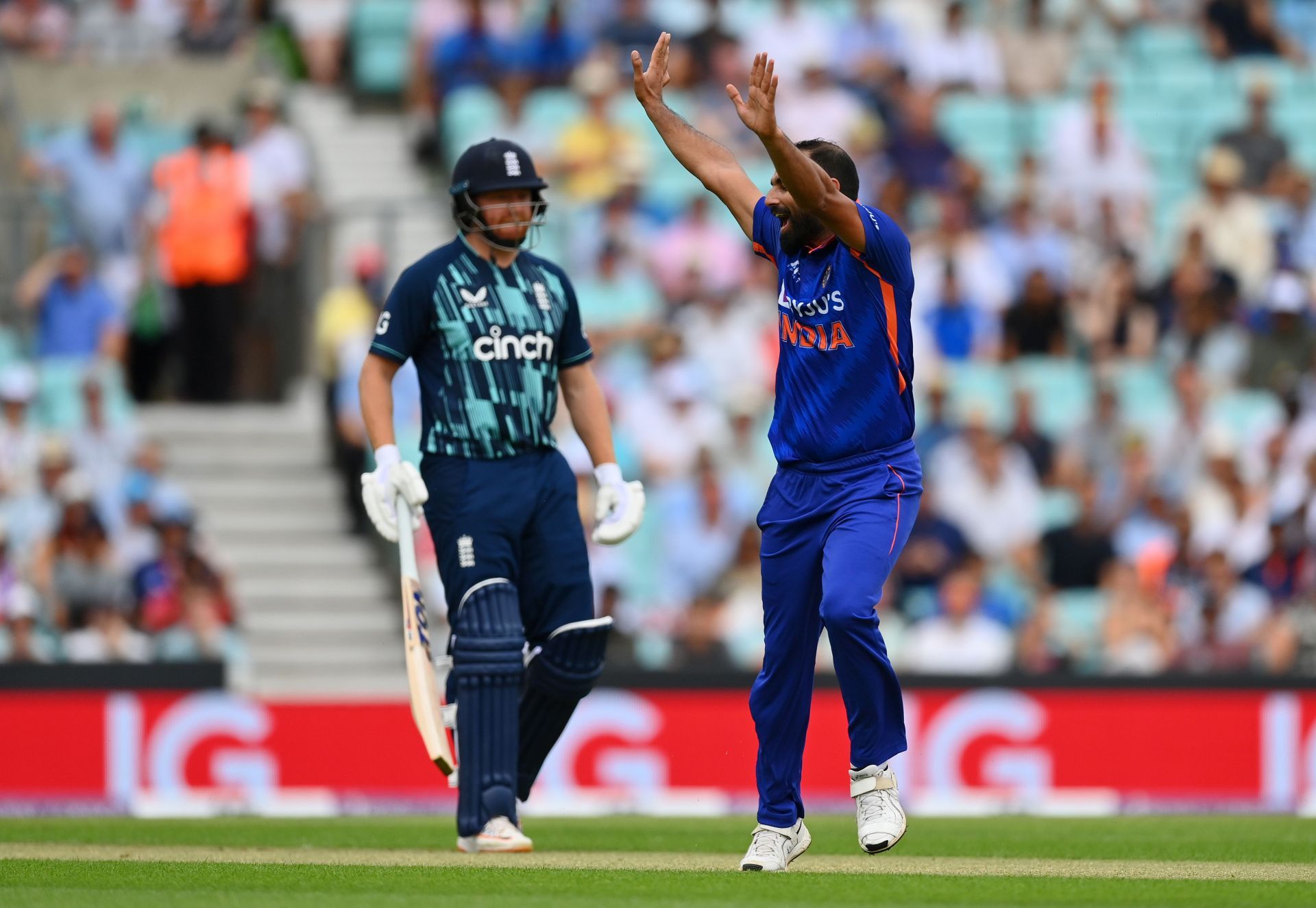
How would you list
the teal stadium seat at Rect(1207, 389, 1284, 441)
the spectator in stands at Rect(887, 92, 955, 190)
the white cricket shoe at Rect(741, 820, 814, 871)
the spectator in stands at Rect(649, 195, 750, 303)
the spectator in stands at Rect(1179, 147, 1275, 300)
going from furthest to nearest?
the spectator in stands at Rect(887, 92, 955, 190) < the spectator in stands at Rect(1179, 147, 1275, 300) < the spectator in stands at Rect(649, 195, 750, 303) < the teal stadium seat at Rect(1207, 389, 1284, 441) < the white cricket shoe at Rect(741, 820, 814, 871)

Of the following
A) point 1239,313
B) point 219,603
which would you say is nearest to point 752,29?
point 1239,313

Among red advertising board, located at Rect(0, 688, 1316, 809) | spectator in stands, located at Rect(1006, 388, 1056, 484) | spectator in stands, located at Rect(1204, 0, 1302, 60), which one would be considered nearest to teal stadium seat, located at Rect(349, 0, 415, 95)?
spectator in stands, located at Rect(1006, 388, 1056, 484)

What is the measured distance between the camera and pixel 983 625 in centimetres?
1319

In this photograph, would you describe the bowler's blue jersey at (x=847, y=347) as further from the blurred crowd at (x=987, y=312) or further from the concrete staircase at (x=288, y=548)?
the concrete staircase at (x=288, y=548)

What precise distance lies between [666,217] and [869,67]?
247 cm

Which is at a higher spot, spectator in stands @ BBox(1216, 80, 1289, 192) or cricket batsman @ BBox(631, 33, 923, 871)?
spectator in stands @ BBox(1216, 80, 1289, 192)

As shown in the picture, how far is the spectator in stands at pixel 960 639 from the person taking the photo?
42.9ft

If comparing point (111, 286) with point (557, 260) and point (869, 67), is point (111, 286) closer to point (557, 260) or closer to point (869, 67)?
point (557, 260)

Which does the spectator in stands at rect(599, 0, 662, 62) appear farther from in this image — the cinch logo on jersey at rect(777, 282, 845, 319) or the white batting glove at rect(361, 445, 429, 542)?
the cinch logo on jersey at rect(777, 282, 845, 319)

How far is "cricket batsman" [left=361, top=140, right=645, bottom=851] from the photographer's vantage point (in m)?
7.57

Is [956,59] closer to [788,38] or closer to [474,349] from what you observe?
[788,38]

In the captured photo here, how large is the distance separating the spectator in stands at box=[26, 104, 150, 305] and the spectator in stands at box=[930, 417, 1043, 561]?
217 inches

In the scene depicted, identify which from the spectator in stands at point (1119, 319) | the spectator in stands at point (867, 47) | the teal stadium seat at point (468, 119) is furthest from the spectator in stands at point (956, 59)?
the teal stadium seat at point (468, 119)

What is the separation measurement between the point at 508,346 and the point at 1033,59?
36.5ft
